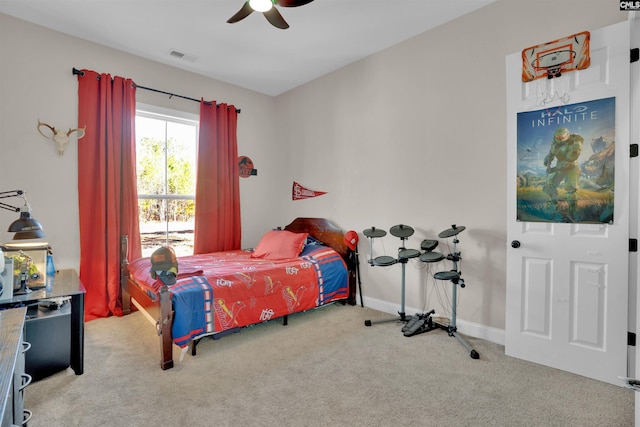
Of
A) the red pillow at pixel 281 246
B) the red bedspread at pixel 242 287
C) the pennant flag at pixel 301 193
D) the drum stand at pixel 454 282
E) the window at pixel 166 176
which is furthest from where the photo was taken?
the pennant flag at pixel 301 193

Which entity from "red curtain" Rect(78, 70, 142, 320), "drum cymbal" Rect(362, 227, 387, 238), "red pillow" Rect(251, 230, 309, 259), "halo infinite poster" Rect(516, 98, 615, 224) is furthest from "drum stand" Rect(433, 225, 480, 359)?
"red curtain" Rect(78, 70, 142, 320)

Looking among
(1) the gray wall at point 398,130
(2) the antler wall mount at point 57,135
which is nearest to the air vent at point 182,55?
(1) the gray wall at point 398,130

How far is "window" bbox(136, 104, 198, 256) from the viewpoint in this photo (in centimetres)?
387

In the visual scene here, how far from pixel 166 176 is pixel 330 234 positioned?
219 cm

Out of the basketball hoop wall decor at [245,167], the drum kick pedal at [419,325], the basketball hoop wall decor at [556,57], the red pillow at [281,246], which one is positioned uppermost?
the basketball hoop wall decor at [556,57]

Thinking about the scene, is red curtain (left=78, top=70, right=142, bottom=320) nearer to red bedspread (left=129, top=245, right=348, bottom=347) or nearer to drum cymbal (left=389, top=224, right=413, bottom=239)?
red bedspread (left=129, top=245, right=348, bottom=347)

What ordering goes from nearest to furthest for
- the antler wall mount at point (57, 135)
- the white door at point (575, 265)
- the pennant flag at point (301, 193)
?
the white door at point (575, 265) < the antler wall mount at point (57, 135) < the pennant flag at point (301, 193)

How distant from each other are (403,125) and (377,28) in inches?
37.8

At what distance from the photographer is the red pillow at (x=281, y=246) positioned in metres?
3.71

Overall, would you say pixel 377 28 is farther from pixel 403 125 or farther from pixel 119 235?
pixel 119 235

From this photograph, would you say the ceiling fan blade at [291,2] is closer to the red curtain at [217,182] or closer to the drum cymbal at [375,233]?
the drum cymbal at [375,233]

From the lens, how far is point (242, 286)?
2764mm

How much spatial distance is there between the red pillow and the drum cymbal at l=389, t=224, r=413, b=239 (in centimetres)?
116

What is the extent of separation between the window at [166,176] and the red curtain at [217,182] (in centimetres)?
20
